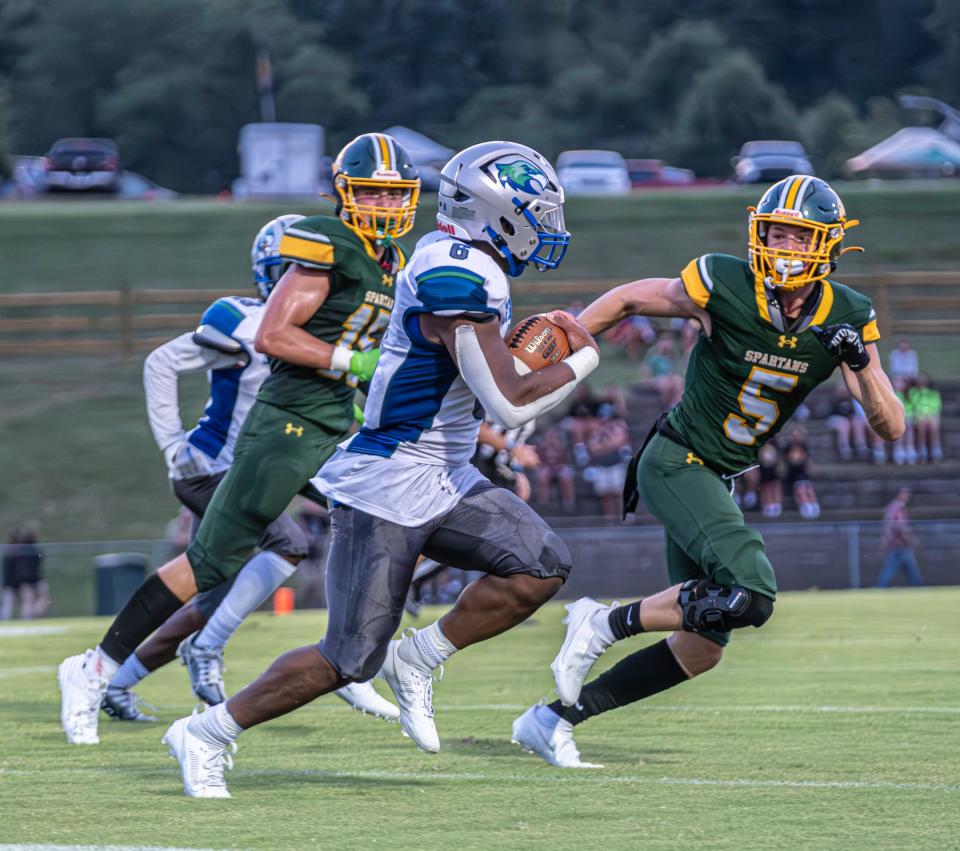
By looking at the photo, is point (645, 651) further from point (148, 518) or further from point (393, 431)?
point (148, 518)

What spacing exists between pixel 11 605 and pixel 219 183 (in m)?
49.0

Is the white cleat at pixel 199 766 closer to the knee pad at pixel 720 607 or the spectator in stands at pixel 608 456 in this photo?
the knee pad at pixel 720 607

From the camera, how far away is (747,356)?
6.27 meters

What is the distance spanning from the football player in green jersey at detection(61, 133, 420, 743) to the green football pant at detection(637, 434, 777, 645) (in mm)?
1120

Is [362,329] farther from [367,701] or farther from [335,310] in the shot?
[367,701]

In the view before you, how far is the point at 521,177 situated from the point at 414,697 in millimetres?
1599

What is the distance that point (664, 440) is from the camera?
6453mm

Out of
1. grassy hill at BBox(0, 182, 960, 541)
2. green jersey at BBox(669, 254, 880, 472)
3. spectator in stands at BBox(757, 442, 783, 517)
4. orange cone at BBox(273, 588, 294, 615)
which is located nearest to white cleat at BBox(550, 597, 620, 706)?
green jersey at BBox(669, 254, 880, 472)

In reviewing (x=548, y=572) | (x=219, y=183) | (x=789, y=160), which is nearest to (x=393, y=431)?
(x=548, y=572)

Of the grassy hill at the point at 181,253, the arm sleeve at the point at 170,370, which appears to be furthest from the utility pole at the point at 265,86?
the arm sleeve at the point at 170,370

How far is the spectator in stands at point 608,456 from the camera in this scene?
2014cm

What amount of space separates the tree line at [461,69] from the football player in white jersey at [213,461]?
2091 inches

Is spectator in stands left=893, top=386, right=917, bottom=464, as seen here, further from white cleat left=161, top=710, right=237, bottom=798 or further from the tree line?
the tree line

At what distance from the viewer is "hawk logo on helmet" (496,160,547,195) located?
5414 millimetres
